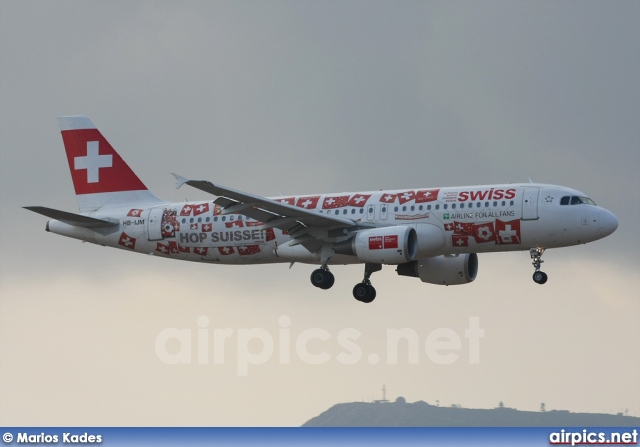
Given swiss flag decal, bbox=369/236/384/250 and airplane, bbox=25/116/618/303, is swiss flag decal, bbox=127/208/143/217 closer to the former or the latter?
airplane, bbox=25/116/618/303

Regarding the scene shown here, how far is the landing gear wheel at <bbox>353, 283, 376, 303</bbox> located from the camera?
67.7 m

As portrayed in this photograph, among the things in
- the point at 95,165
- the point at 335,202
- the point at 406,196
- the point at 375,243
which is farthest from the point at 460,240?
the point at 95,165

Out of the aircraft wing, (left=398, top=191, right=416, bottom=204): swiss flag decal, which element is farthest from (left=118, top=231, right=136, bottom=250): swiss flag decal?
(left=398, top=191, right=416, bottom=204): swiss flag decal

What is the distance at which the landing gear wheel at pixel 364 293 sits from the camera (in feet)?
222

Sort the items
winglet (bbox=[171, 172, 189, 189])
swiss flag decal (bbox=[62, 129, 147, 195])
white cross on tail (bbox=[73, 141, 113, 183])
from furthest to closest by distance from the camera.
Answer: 1. white cross on tail (bbox=[73, 141, 113, 183])
2. swiss flag decal (bbox=[62, 129, 147, 195])
3. winglet (bbox=[171, 172, 189, 189])

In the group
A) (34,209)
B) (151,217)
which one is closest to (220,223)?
(151,217)

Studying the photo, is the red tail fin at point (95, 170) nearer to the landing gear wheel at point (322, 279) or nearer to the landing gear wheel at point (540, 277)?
the landing gear wheel at point (322, 279)

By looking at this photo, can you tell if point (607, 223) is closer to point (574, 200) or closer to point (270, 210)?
point (574, 200)

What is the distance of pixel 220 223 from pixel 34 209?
30.9 feet

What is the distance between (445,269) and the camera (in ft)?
227

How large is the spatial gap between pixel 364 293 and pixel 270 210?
7.65 m

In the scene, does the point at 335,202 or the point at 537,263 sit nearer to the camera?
the point at 537,263

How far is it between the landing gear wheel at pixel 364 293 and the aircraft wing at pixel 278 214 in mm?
3584

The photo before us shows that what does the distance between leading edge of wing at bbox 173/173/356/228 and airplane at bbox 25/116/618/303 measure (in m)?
0.05
